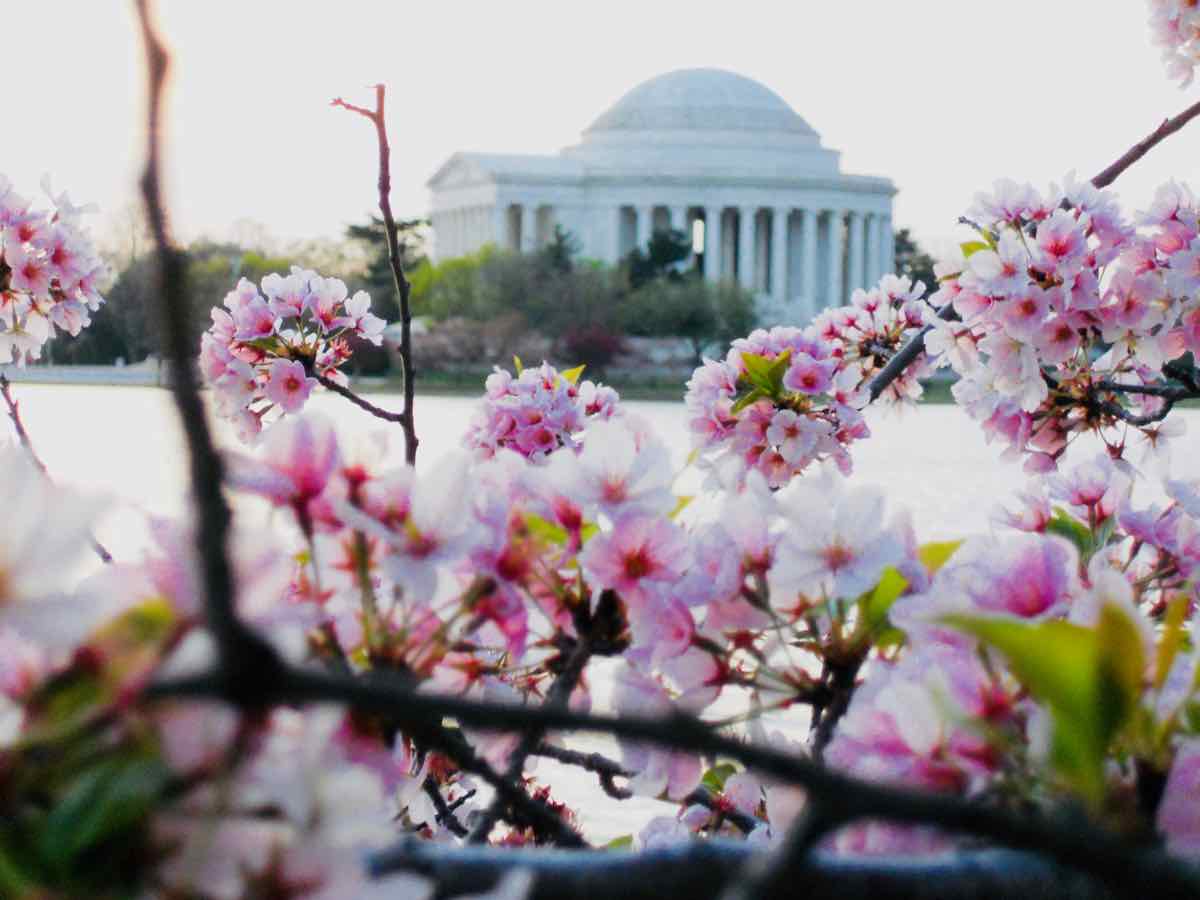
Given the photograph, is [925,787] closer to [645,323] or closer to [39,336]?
[39,336]

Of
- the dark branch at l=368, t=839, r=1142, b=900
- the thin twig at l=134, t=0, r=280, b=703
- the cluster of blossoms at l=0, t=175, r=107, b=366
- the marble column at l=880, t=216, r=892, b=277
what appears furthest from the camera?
the marble column at l=880, t=216, r=892, b=277

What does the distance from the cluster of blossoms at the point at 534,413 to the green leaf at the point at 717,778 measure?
436mm

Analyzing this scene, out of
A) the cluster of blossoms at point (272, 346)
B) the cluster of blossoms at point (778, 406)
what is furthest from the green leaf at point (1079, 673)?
the cluster of blossoms at point (272, 346)

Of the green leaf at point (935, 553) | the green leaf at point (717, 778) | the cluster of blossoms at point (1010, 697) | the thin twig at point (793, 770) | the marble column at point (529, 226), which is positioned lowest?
the marble column at point (529, 226)

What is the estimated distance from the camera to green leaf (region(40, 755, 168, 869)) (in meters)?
0.41

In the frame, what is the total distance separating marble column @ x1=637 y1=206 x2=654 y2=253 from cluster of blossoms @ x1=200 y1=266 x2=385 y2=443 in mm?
45719

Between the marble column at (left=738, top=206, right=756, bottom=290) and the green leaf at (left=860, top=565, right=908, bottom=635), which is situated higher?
the green leaf at (left=860, top=565, right=908, bottom=635)

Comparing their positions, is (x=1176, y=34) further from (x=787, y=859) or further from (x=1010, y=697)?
(x=787, y=859)

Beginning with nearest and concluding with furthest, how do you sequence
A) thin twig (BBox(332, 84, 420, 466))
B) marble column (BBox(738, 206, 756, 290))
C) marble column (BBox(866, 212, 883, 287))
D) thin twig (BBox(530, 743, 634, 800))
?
thin twig (BBox(530, 743, 634, 800)), thin twig (BBox(332, 84, 420, 466)), marble column (BBox(738, 206, 756, 290)), marble column (BBox(866, 212, 883, 287))

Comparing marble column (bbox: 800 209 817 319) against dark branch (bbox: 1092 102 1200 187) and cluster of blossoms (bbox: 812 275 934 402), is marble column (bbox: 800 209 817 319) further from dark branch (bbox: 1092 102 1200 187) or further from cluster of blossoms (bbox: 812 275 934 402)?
dark branch (bbox: 1092 102 1200 187)

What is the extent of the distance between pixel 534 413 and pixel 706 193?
45.7 m

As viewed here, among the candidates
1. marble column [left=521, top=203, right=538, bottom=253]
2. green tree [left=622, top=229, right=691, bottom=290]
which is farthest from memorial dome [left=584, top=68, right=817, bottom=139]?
green tree [left=622, top=229, right=691, bottom=290]

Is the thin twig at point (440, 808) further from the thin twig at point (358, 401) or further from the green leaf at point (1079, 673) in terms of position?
the green leaf at point (1079, 673)

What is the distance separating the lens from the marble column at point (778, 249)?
47.7 meters
